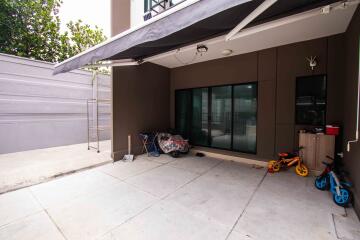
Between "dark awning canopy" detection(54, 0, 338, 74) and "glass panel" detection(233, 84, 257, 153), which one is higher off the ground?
"dark awning canopy" detection(54, 0, 338, 74)

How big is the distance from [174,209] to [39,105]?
19.1 feet

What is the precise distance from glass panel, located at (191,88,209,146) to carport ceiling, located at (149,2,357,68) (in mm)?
1228

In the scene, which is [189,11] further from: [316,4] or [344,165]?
[344,165]

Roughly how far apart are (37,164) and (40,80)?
2962mm

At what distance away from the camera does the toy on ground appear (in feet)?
15.8

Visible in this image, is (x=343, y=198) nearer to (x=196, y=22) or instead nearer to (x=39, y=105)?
(x=196, y=22)

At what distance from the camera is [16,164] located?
4047 mm

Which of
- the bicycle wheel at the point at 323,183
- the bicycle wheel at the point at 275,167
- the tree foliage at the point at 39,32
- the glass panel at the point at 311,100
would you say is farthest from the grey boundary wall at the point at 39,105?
the bicycle wheel at the point at 323,183

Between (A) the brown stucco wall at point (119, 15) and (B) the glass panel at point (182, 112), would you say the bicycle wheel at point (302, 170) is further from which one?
(A) the brown stucco wall at point (119, 15)

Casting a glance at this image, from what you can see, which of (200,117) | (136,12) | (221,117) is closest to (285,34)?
(221,117)

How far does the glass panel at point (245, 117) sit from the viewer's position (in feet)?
14.6

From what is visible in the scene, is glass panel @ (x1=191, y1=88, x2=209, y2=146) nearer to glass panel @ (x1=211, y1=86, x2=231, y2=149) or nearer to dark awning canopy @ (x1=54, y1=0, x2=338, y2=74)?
glass panel @ (x1=211, y1=86, x2=231, y2=149)

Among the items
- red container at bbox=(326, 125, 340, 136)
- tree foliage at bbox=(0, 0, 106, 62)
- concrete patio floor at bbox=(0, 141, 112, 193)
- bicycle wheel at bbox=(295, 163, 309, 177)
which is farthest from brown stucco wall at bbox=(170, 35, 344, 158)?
tree foliage at bbox=(0, 0, 106, 62)

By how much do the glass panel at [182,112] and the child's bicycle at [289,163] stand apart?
110 inches
